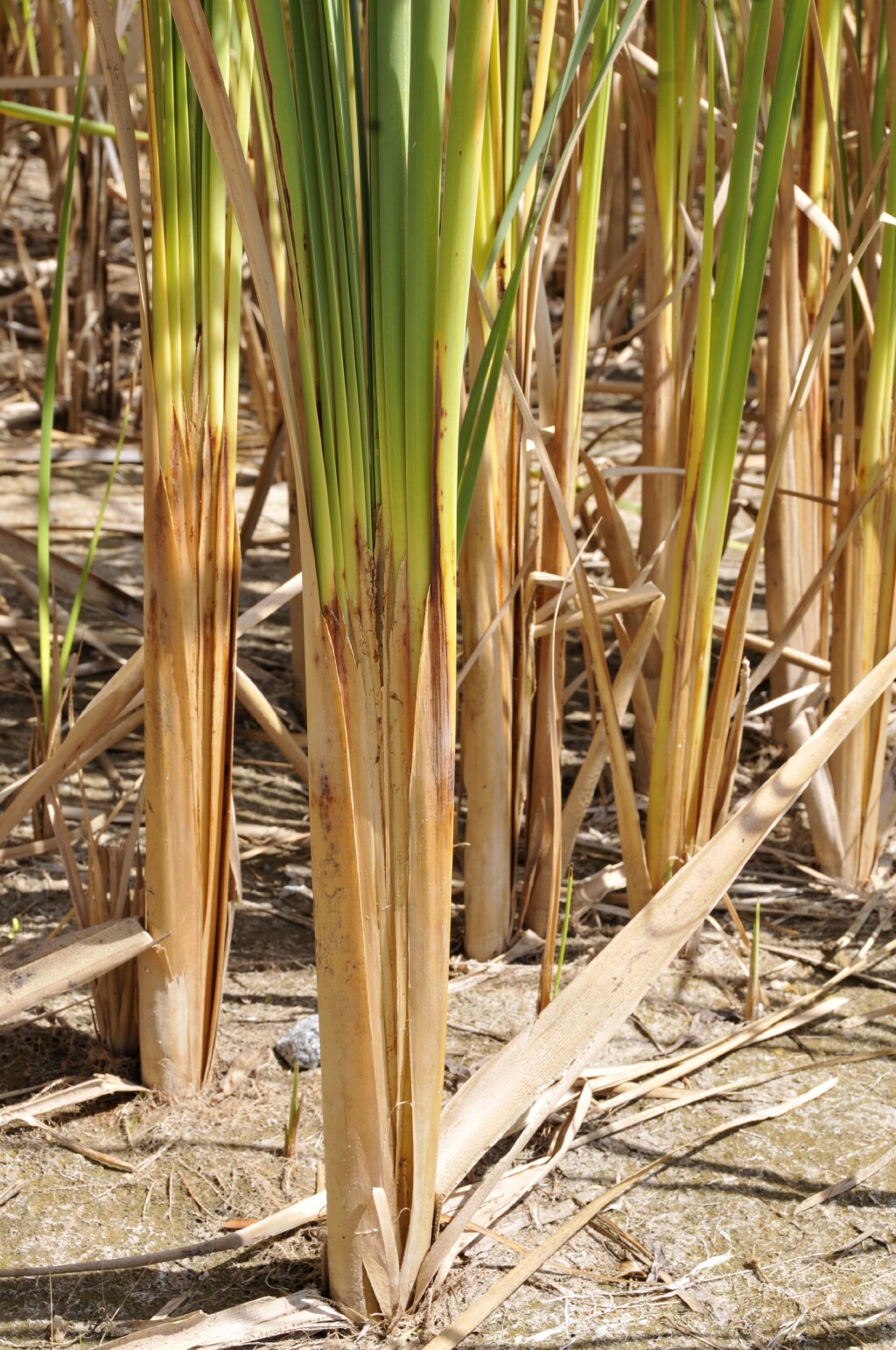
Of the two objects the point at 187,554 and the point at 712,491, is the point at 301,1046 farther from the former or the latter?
the point at 712,491

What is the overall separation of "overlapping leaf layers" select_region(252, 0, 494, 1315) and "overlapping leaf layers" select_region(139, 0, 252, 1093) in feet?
0.68

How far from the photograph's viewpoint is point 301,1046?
0.99 metres

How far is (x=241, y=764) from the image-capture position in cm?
144

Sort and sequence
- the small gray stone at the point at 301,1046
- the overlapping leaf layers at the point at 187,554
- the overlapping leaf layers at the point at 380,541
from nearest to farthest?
the overlapping leaf layers at the point at 380,541
the overlapping leaf layers at the point at 187,554
the small gray stone at the point at 301,1046

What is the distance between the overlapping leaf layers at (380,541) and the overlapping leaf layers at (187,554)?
0.21 m

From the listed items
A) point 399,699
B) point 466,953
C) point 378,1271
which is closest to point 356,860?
point 399,699

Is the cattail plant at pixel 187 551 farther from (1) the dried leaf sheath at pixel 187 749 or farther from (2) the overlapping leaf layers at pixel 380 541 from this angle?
(2) the overlapping leaf layers at pixel 380 541

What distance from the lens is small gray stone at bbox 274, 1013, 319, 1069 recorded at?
98 centimetres

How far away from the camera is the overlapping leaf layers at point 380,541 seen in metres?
0.58

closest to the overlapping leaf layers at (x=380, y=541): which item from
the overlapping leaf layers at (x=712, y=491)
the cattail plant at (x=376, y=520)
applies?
the cattail plant at (x=376, y=520)

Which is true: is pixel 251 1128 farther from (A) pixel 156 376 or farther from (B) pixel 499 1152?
(A) pixel 156 376

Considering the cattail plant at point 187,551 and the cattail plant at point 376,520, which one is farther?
the cattail plant at point 187,551

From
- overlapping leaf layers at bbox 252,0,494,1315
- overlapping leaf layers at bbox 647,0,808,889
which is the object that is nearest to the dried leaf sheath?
overlapping leaf layers at bbox 252,0,494,1315

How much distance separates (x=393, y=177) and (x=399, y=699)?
25 cm
